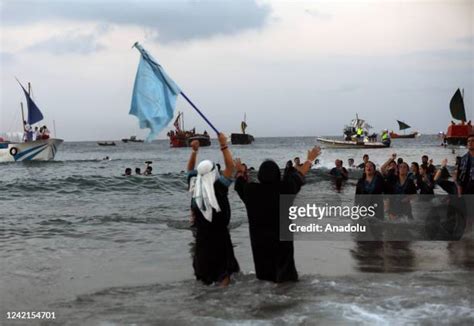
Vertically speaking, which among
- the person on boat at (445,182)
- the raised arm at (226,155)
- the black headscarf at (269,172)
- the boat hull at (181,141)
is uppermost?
the boat hull at (181,141)

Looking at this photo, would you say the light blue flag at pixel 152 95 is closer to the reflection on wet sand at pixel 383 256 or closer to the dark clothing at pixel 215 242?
the dark clothing at pixel 215 242

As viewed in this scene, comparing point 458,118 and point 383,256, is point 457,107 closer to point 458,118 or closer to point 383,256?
point 458,118

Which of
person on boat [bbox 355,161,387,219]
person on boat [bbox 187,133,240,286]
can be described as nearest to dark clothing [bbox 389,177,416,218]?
person on boat [bbox 355,161,387,219]

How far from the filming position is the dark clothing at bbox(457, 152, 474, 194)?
25.1ft

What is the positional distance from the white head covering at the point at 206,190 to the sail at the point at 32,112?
106 ft

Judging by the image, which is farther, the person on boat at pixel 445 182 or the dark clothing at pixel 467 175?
the person on boat at pixel 445 182

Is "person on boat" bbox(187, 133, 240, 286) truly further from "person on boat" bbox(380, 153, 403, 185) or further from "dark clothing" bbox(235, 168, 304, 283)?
"person on boat" bbox(380, 153, 403, 185)

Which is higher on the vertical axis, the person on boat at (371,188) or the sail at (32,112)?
the sail at (32,112)

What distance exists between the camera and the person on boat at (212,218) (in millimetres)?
5262

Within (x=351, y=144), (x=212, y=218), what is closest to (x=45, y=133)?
(x=351, y=144)

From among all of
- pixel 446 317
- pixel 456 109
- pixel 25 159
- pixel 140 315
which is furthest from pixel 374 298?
pixel 25 159

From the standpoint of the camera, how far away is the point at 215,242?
219 inches

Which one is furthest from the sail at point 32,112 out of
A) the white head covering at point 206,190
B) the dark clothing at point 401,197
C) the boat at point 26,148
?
the white head covering at point 206,190

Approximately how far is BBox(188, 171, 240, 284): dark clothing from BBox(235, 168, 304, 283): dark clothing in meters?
0.23
